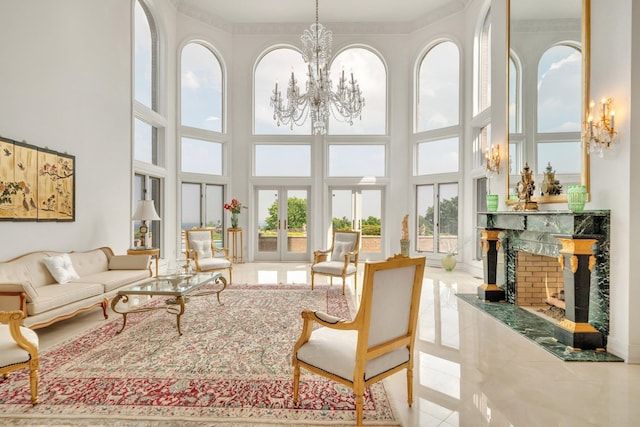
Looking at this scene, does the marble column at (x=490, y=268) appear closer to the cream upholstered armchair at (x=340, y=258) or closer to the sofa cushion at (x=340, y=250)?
the cream upholstered armchair at (x=340, y=258)

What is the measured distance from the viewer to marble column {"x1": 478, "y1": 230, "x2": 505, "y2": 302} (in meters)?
5.08

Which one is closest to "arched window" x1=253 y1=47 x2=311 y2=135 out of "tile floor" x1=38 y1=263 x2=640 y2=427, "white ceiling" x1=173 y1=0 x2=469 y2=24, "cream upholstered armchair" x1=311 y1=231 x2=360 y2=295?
"white ceiling" x1=173 y1=0 x2=469 y2=24

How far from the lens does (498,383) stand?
8.58ft

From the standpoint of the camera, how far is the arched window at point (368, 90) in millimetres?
9070

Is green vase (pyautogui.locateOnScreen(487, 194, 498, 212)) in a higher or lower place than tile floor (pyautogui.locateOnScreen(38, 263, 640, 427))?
higher

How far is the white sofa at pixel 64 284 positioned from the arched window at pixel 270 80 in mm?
5144

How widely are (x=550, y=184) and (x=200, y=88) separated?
7.98 meters

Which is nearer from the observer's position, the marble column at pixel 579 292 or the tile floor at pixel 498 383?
the tile floor at pixel 498 383

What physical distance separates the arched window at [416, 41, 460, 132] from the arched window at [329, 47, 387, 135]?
37.8 inches

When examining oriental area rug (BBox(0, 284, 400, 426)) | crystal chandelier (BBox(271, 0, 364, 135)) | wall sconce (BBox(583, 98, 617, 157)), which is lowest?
oriental area rug (BBox(0, 284, 400, 426))

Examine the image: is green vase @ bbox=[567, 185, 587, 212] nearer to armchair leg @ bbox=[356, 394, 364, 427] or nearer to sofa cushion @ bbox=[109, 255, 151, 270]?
armchair leg @ bbox=[356, 394, 364, 427]

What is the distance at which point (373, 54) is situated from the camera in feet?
30.0

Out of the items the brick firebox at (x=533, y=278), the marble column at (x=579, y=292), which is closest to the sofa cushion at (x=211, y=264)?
the brick firebox at (x=533, y=278)

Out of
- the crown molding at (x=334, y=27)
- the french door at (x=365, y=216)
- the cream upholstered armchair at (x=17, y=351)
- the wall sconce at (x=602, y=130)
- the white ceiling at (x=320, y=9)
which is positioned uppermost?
the white ceiling at (x=320, y=9)
